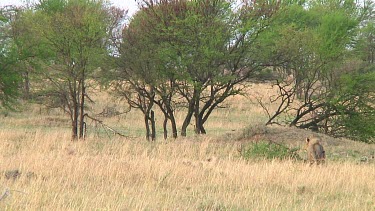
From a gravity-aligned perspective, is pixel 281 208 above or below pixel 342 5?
below

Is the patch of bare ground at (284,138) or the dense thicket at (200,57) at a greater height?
the dense thicket at (200,57)

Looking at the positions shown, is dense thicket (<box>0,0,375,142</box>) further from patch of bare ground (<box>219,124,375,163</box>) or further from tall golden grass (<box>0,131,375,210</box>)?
tall golden grass (<box>0,131,375,210</box>)

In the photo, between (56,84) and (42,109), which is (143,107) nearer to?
(56,84)

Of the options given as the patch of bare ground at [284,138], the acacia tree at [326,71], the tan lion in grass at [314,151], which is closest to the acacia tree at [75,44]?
the patch of bare ground at [284,138]

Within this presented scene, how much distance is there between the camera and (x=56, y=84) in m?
20.1

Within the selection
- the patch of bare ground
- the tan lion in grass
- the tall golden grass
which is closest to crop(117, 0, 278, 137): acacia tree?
the patch of bare ground

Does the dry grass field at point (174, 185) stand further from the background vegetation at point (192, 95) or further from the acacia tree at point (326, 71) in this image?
the acacia tree at point (326, 71)

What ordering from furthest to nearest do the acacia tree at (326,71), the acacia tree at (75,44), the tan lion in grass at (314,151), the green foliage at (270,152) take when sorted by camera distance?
the acacia tree at (326,71)
the acacia tree at (75,44)
the green foliage at (270,152)
the tan lion in grass at (314,151)

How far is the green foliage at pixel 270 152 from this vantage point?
11.6 metres

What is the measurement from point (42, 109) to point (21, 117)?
2.02 m

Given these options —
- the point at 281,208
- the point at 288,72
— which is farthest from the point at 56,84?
the point at 281,208

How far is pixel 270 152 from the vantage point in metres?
11.8

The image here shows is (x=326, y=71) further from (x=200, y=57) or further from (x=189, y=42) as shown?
(x=189, y=42)

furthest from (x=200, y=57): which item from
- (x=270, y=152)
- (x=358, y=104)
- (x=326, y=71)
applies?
(x=270, y=152)
